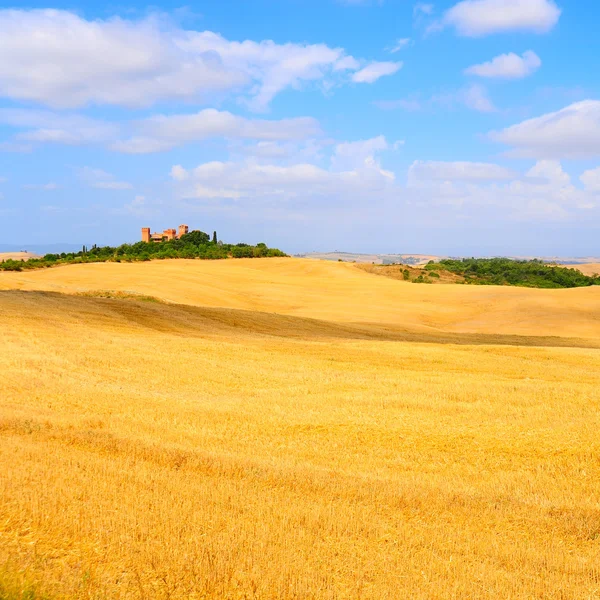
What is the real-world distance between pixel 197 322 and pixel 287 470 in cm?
2344

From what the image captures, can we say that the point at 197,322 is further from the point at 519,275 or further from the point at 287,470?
the point at 519,275

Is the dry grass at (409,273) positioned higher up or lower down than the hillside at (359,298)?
higher up

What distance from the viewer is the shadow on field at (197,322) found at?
27.0 m

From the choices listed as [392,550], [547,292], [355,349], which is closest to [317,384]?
[355,349]

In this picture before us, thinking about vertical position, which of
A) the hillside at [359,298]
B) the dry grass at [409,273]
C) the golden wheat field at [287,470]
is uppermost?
the dry grass at [409,273]

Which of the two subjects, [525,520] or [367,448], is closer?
[525,520]

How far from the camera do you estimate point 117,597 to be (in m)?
5.45

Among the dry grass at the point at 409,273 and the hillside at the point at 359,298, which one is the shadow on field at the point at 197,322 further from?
the dry grass at the point at 409,273

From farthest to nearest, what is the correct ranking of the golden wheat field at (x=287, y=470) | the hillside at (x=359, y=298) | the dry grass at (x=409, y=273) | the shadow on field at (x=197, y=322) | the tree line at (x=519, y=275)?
the tree line at (x=519, y=275), the dry grass at (x=409, y=273), the hillside at (x=359, y=298), the shadow on field at (x=197, y=322), the golden wheat field at (x=287, y=470)

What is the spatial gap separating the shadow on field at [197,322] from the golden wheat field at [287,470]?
2382mm

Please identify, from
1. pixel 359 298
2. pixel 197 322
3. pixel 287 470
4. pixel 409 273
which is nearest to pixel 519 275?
pixel 409 273

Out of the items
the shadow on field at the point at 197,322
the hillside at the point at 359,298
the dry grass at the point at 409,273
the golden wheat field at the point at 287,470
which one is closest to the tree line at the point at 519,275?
the dry grass at the point at 409,273

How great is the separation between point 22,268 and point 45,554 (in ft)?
242

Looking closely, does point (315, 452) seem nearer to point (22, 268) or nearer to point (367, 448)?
point (367, 448)
